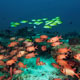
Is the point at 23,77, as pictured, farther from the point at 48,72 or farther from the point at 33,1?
the point at 33,1

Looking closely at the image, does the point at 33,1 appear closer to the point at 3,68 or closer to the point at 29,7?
the point at 29,7

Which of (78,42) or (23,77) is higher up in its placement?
(78,42)

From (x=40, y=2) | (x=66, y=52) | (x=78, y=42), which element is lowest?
(x=66, y=52)

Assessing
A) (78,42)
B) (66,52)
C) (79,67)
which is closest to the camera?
(79,67)

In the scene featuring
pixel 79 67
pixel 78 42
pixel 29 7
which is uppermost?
pixel 29 7

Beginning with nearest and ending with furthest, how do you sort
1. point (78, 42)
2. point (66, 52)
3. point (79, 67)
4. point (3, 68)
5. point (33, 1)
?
point (79, 67)
point (66, 52)
point (3, 68)
point (78, 42)
point (33, 1)

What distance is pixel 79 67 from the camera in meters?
5.34

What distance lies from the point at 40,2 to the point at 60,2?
30516mm

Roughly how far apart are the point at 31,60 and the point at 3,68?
5.63 ft

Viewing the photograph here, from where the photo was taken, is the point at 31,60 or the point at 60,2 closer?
the point at 31,60

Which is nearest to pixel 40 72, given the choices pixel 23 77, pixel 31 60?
pixel 23 77

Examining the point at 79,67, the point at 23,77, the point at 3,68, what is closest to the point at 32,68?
the point at 23,77

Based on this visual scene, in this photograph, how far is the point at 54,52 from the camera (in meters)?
6.52

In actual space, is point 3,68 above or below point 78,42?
below
